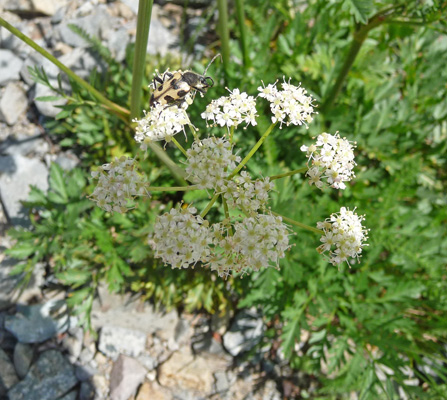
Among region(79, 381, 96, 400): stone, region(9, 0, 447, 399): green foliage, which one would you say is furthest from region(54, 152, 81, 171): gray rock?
region(79, 381, 96, 400): stone

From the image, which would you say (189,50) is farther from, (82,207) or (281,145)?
(82,207)

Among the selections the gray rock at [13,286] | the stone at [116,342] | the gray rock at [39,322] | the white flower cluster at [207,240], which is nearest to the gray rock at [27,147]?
the gray rock at [13,286]

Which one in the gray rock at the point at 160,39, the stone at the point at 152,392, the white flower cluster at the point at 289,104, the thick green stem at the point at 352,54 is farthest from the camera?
the gray rock at the point at 160,39

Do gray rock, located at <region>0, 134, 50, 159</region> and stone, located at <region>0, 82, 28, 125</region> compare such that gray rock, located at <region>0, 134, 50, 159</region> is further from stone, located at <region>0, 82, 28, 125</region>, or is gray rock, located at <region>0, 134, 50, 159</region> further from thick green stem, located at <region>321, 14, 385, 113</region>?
thick green stem, located at <region>321, 14, 385, 113</region>

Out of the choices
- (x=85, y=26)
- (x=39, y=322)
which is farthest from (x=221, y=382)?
(x=85, y=26)

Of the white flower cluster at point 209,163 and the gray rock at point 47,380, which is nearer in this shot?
the white flower cluster at point 209,163

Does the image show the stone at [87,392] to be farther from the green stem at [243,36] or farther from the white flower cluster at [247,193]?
the green stem at [243,36]

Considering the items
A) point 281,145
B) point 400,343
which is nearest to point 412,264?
point 400,343
